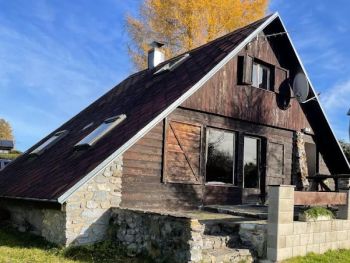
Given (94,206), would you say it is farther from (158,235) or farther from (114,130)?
(114,130)

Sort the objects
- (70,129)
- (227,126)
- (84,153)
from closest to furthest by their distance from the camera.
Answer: (84,153) < (227,126) < (70,129)

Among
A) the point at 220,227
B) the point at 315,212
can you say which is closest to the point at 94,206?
the point at 220,227

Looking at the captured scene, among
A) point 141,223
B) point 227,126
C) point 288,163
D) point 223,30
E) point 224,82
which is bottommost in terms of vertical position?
point 141,223

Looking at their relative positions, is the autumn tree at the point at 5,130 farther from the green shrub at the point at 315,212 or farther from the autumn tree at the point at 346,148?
the green shrub at the point at 315,212

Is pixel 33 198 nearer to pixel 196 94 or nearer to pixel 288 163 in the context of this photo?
pixel 196 94

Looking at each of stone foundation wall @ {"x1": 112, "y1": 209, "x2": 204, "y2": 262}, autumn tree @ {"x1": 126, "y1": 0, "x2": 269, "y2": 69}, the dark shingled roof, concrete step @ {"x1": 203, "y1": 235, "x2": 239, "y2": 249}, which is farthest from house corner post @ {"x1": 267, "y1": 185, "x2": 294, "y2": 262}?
autumn tree @ {"x1": 126, "y1": 0, "x2": 269, "y2": 69}

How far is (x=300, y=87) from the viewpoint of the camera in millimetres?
13555

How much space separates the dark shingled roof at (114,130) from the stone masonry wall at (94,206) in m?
0.35

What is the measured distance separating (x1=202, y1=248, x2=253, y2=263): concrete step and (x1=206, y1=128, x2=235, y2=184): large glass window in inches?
143

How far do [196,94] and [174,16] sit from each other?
11.4m

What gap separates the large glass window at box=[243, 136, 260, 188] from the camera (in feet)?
42.8

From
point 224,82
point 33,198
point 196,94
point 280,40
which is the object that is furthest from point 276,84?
point 33,198

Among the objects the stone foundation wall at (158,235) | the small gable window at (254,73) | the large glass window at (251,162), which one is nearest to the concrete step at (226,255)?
the stone foundation wall at (158,235)

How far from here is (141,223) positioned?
8.99 metres
